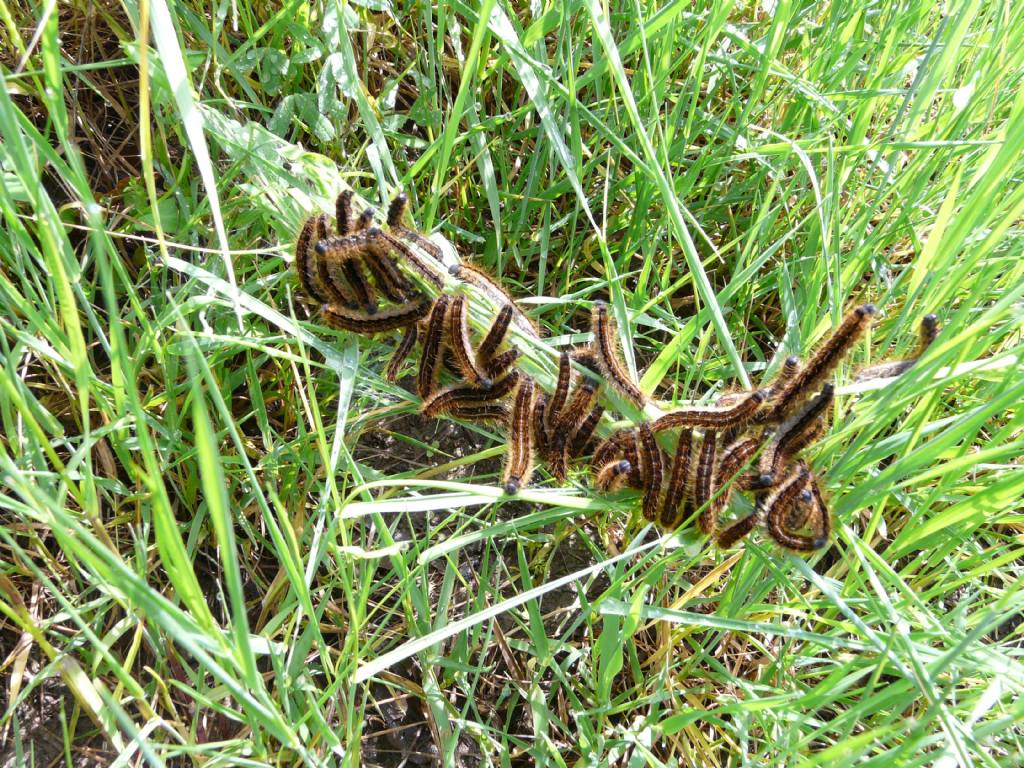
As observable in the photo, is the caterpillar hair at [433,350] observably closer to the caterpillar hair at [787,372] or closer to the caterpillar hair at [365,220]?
the caterpillar hair at [365,220]

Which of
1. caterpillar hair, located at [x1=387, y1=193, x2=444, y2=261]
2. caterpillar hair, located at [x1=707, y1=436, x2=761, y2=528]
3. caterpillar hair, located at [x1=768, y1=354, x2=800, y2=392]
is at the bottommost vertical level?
caterpillar hair, located at [x1=707, y1=436, x2=761, y2=528]

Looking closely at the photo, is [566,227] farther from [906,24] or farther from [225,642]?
[225,642]

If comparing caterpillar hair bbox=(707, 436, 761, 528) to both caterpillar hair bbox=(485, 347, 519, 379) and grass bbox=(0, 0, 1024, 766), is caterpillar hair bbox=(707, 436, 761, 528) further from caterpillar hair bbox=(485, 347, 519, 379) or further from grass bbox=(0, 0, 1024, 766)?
caterpillar hair bbox=(485, 347, 519, 379)

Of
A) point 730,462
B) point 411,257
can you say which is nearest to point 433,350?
point 411,257

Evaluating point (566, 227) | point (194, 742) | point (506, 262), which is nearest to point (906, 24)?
point (566, 227)

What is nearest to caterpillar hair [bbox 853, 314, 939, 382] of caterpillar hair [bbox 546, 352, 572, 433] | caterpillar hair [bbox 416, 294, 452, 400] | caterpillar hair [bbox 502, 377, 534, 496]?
caterpillar hair [bbox 546, 352, 572, 433]

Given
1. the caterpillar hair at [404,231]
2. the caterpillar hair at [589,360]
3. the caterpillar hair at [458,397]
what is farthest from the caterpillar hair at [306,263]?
the caterpillar hair at [589,360]

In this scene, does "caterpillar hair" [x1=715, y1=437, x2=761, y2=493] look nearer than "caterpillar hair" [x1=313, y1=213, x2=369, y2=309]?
Yes
